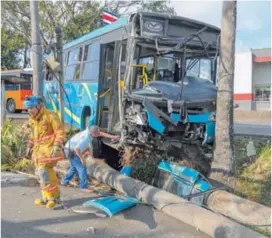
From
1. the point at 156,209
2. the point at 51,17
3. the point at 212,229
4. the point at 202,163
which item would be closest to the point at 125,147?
the point at 202,163

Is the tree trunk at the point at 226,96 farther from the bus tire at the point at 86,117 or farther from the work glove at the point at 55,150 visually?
the bus tire at the point at 86,117

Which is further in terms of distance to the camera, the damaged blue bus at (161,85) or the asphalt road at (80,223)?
the damaged blue bus at (161,85)

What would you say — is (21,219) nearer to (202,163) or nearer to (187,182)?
(187,182)

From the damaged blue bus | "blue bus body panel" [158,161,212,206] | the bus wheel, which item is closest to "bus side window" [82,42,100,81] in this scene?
the damaged blue bus

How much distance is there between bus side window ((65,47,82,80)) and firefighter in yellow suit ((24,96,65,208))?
536cm

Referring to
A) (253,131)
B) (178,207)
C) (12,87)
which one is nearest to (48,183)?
(178,207)

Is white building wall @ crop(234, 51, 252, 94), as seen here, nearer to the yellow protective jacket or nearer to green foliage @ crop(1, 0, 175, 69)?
green foliage @ crop(1, 0, 175, 69)

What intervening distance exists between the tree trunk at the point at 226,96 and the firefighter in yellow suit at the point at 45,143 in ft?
9.53

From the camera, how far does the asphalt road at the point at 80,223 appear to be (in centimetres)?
482

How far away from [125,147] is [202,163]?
154 cm

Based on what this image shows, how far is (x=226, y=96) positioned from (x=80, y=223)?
3.47 meters

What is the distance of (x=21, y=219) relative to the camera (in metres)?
5.27

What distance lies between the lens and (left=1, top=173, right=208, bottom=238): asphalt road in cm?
482

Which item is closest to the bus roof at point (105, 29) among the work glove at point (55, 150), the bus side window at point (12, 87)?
the work glove at point (55, 150)
